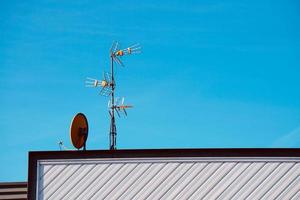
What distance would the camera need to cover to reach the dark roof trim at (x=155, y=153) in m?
15.2

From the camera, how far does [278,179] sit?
592 inches

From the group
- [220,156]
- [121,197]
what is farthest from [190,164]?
[121,197]

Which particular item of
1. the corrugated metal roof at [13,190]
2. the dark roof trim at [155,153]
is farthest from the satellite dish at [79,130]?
the corrugated metal roof at [13,190]

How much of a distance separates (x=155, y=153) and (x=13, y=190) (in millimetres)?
4129

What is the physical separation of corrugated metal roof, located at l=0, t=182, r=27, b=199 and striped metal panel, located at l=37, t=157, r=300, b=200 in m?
1.48

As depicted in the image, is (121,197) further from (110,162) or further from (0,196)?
(0,196)

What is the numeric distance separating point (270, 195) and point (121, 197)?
3586mm

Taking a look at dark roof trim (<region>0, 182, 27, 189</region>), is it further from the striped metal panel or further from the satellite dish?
the satellite dish

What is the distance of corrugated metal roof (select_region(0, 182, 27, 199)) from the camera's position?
16436 millimetres

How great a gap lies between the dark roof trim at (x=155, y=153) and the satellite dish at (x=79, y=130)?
101 centimetres

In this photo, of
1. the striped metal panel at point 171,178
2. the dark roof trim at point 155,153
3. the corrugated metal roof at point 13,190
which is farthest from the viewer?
the corrugated metal roof at point 13,190

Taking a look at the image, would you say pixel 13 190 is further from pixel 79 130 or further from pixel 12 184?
pixel 79 130

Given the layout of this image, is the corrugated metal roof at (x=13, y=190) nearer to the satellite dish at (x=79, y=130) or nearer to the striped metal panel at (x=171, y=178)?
the striped metal panel at (x=171, y=178)

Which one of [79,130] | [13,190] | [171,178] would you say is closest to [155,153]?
[171,178]
